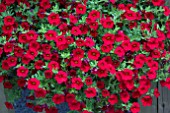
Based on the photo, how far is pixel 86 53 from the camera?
244 centimetres

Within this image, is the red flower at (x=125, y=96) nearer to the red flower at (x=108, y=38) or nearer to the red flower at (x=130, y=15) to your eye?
the red flower at (x=108, y=38)

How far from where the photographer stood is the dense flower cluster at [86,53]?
234 cm

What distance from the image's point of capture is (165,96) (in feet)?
9.50

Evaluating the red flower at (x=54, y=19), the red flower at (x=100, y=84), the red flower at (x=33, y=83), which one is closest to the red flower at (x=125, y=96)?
the red flower at (x=100, y=84)

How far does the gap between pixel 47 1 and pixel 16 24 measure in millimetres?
235

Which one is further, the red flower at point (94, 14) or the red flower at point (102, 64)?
the red flower at point (94, 14)

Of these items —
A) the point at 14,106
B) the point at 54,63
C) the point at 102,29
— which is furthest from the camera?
the point at 14,106

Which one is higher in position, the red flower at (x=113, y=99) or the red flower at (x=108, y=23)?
the red flower at (x=108, y=23)

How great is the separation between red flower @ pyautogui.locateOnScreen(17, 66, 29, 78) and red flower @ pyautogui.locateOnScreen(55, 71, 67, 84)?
188 mm

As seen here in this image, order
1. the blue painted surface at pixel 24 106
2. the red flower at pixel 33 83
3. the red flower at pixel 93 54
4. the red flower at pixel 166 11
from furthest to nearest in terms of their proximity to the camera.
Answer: the blue painted surface at pixel 24 106 → the red flower at pixel 166 11 → the red flower at pixel 93 54 → the red flower at pixel 33 83

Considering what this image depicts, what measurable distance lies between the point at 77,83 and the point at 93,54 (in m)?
0.20

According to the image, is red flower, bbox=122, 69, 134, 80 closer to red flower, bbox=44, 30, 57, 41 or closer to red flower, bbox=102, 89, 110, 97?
red flower, bbox=102, 89, 110, 97

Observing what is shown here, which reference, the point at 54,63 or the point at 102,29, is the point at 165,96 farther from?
the point at 54,63

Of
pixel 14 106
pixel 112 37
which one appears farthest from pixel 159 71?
pixel 14 106
